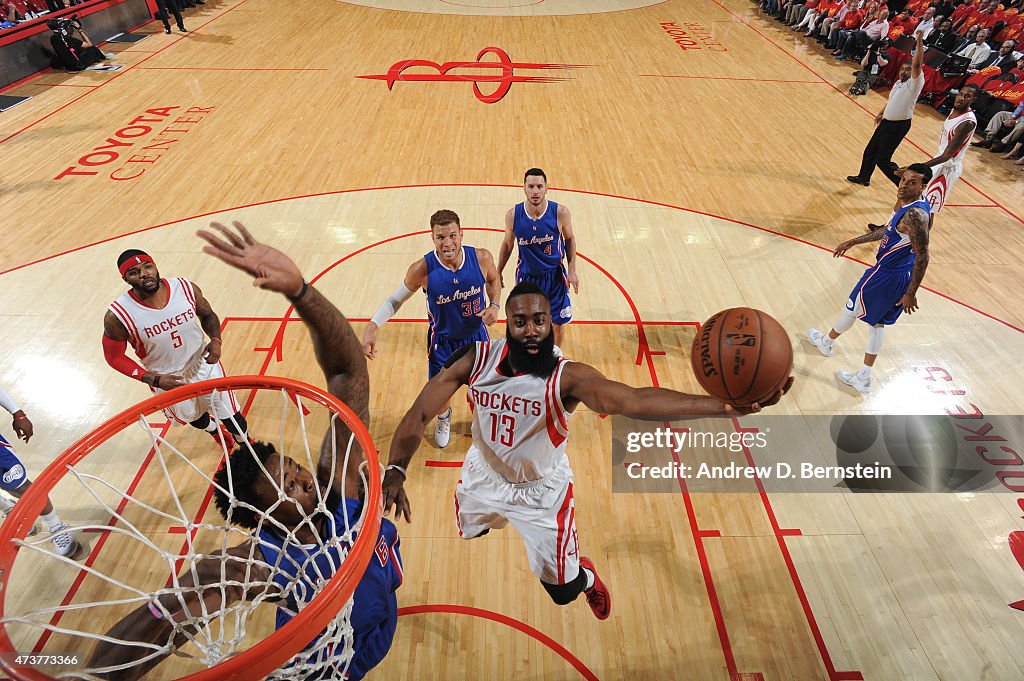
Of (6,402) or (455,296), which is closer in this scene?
(6,402)

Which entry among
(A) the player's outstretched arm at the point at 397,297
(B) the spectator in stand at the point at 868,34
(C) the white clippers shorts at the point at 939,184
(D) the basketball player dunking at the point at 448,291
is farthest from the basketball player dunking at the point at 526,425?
(B) the spectator in stand at the point at 868,34

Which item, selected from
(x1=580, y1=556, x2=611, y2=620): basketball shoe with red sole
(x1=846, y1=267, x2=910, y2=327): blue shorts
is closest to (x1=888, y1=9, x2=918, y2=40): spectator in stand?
(x1=846, y1=267, x2=910, y2=327): blue shorts

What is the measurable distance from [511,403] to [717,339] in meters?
→ 1.01

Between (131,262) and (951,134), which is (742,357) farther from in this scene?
(951,134)

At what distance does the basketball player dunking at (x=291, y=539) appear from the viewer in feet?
6.43

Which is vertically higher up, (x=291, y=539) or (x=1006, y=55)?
(x=291, y=539)

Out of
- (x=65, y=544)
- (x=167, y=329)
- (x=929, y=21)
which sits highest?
(x=167, y=329)

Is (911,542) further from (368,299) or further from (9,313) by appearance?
(9,313)

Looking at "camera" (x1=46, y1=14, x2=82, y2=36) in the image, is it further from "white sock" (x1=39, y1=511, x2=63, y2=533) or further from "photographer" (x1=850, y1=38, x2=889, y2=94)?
"photographer" (x1=850, y1=38, x2=889, y2=94)

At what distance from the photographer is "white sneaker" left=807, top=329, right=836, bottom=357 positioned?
5426 millimetres

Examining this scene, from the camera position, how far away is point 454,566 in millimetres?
3746

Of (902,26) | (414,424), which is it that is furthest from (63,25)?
(902,26)

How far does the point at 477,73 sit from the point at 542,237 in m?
8.78

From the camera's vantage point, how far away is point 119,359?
3723mm
